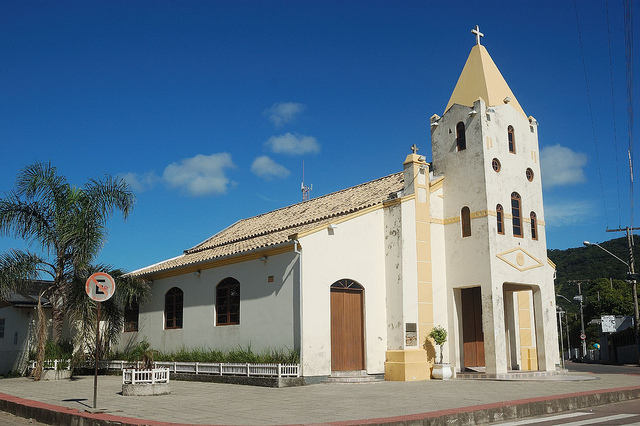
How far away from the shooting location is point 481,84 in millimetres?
22141

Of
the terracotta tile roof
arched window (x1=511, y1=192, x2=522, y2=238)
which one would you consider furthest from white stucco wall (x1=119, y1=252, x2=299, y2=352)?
arched window (x1=511, y1=192, x2=522, y2=238)

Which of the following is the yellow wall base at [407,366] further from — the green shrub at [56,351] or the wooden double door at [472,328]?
the green shrub at [56,351]

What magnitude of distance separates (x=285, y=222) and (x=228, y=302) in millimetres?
5242

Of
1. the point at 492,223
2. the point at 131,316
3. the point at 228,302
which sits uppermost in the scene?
the point at 492,223

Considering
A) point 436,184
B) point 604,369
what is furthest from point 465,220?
point 604,369

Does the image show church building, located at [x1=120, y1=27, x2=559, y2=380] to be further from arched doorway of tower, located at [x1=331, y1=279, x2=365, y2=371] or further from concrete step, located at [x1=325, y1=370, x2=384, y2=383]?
concrete step, located at [x1=325, y1=370, x2=384, y2=383]

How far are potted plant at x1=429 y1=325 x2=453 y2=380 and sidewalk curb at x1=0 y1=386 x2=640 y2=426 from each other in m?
5.47

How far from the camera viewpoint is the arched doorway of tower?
18.7 metres

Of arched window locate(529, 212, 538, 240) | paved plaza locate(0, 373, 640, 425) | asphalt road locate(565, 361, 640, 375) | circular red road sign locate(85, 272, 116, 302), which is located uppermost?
arched window locate(529, 212, 538, 240)

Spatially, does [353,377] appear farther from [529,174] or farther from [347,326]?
[529,174]

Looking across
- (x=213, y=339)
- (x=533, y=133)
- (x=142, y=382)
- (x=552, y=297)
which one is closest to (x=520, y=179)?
(x=533, y=133)

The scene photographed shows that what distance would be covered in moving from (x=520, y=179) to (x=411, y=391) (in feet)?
32.7

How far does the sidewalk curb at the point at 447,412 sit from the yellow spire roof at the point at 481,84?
1133cm

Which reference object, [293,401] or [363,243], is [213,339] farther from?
[293,401]
